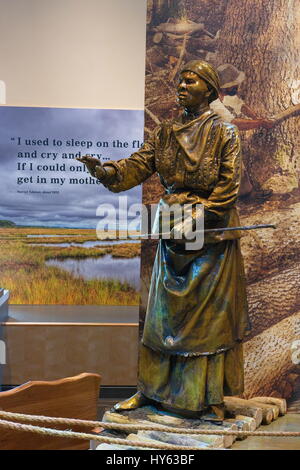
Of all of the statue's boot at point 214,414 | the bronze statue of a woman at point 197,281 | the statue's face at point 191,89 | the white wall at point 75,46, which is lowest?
the statue's boot at point 214,414

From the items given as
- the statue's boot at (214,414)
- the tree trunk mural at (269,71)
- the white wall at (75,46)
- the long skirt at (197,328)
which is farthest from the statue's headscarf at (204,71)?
the statue's boot at (214,414)

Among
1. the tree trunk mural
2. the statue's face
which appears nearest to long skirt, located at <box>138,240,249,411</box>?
the statue's face

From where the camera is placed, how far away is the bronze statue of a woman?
4.32 m

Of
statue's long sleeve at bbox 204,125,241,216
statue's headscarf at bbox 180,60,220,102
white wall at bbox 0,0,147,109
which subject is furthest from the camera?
white wall at bbox 0,0,147,109

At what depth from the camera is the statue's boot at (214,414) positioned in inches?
170

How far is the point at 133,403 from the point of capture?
4543 mm

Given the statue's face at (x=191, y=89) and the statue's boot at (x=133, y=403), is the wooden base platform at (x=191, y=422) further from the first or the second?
the statue's face at (x=191, y=89)

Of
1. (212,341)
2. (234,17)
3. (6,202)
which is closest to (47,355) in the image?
(6,202)

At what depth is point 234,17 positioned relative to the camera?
5613 millimetres

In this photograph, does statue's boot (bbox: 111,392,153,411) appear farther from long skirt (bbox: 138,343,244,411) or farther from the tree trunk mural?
the tree trunk mural

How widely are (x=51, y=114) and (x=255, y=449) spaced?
10.2 ft

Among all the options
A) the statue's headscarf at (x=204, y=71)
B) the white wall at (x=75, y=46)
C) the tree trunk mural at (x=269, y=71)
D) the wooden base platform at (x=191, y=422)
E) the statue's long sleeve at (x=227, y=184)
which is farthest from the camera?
the white wall at (x=75, y=46)

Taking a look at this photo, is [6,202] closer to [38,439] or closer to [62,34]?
[62,34]

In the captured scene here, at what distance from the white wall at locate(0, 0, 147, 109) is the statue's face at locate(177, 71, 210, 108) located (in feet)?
4.69
